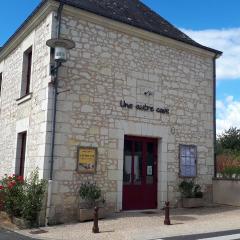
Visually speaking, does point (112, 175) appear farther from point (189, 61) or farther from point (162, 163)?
point (189, 61)

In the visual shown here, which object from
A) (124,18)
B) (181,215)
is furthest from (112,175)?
(124,18)

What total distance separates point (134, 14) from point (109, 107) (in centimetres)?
379

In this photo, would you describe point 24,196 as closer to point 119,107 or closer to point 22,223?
point 22,223

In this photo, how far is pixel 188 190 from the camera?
11289mm

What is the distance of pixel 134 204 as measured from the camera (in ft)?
34.9

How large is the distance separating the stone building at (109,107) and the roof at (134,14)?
6cm

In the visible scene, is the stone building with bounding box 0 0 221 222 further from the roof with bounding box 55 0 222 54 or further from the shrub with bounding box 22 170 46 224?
the shrub with bounding box 22 170 46 224

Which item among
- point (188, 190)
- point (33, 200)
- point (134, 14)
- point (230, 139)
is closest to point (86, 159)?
point (33, 200)

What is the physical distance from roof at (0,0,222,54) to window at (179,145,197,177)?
3.34 m

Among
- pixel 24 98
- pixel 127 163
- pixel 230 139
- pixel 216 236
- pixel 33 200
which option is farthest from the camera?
pixel 230 139

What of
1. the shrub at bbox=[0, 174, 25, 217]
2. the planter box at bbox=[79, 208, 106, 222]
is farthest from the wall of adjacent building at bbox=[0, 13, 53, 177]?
the planter box at bbox=[79, 208, 106, 222]

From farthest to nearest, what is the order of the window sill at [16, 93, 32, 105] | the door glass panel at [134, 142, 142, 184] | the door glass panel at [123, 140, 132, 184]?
the door glass panel at [134, 142, 142, 184] < the door glass panel at [123, 140, 132, 184] < the window sill at [16, 93, 32, 105]

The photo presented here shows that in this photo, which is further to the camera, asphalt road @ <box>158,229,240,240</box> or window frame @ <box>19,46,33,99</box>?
window frame @ <box>19,46,33,99</box>

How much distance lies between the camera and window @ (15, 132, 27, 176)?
11094 millimetres
